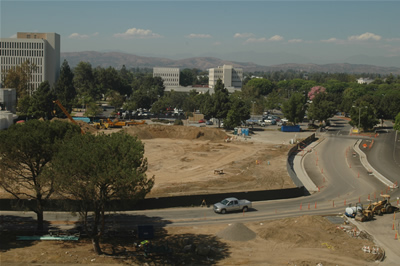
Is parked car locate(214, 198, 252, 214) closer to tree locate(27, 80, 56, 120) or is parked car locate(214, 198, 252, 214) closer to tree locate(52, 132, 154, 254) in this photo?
tree locate(52, 132, 154, 254)

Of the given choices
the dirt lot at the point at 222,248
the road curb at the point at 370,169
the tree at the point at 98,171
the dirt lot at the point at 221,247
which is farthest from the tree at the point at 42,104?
the tree at the point at 98,171

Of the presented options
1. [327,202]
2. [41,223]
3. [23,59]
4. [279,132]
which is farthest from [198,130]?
[23,59]

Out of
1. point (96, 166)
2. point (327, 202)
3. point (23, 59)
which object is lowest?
point (327, 202)

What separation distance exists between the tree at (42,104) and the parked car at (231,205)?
68.3 meters

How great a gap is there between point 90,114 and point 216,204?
74.6 m

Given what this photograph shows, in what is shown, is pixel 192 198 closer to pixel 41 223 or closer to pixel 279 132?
pixel 41 223

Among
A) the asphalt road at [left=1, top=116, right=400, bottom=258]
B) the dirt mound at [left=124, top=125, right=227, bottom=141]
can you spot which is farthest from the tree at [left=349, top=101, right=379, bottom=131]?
the dirt mound at [left=124, top=125, right=227, bottom=141]

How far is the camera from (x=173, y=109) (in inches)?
5266

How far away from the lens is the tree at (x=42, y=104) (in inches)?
3635

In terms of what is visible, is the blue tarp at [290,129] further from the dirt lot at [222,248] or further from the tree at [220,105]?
the dirt lot at [222,248]

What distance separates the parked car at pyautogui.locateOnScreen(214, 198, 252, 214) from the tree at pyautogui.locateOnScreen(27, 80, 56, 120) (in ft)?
224

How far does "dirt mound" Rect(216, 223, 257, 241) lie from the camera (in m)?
29.1

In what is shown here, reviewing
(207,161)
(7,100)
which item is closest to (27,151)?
(207,161)

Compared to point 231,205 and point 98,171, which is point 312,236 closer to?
point 231,205
